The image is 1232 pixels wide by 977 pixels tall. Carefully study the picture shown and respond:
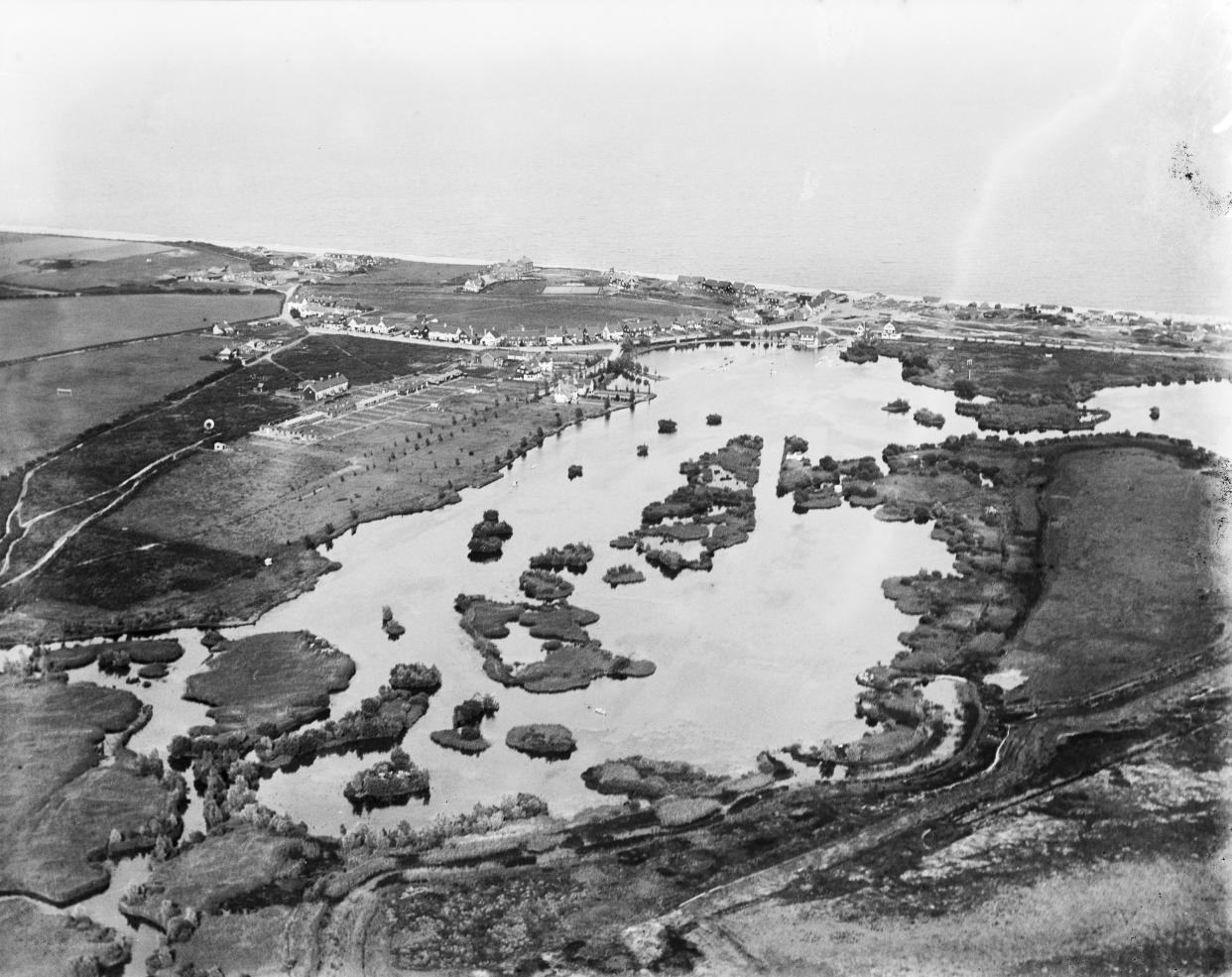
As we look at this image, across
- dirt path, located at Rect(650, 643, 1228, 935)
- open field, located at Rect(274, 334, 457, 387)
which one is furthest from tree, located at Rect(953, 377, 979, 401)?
dirt path, located at Rect(650, 643, 1228, 935)

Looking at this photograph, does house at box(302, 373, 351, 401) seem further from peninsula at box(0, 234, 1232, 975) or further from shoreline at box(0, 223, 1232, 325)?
shoreline at box(0, 223, 1232, 325)

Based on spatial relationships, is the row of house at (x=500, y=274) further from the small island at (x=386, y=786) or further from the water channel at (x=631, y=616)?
the small island at (x=386, y=786)

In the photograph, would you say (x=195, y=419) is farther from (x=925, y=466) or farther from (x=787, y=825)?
(x=787, y=825)

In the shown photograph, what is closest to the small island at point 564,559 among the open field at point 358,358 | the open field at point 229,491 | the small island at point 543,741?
the open field at point 229,491

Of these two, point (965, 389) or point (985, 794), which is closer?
point (985, 794)

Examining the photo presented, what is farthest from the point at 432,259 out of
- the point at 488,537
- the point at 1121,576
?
the point at 1121,576

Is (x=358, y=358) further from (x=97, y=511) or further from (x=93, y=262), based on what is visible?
(x=93, y=262)
